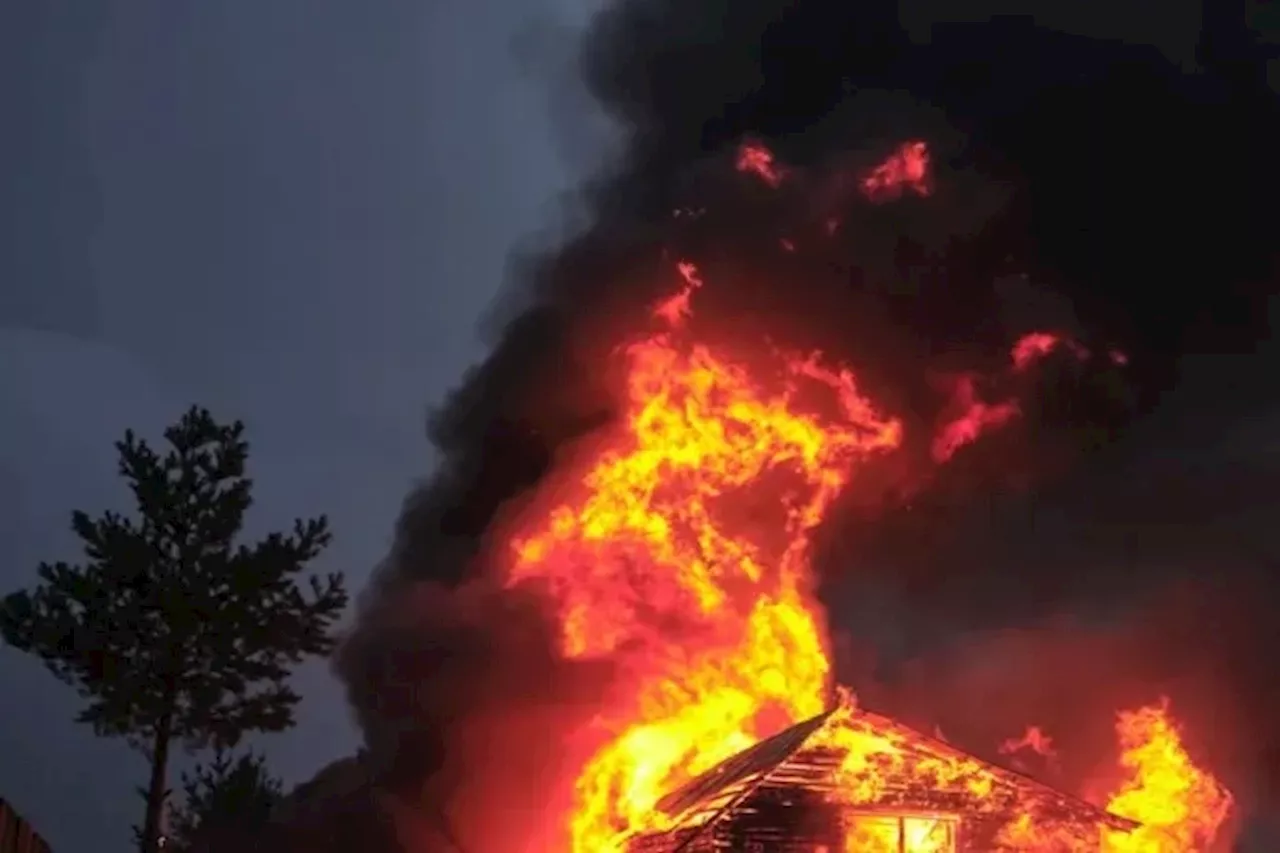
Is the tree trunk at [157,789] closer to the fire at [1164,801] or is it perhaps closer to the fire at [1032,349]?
the fire at [1164,801]

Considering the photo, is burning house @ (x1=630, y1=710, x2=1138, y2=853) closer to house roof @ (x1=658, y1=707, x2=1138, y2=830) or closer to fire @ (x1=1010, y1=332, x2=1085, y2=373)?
house roof @ (x1=658, y1=707, x2=1138, y2=830)

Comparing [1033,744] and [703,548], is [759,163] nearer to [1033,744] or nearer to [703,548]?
[703,548]

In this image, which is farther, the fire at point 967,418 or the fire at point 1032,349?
the fire at point 967,418

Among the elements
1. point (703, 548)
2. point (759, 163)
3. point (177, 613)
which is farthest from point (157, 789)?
point (759, 163)

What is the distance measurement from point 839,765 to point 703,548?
1279 cm

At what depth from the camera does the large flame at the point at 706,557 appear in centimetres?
3356

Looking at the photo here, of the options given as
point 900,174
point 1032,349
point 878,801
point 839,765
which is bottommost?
point 878,801

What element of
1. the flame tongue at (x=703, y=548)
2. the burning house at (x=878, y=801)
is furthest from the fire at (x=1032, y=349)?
the burning house at (x=878, y=801)

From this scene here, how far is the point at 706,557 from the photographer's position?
3738 centimetres

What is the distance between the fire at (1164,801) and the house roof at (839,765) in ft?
12.7

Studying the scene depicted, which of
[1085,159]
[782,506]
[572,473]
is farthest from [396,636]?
[1085,159]

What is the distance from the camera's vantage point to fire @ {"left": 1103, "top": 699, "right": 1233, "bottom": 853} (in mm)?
29953

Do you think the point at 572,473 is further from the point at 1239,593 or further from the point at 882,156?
the point at 1239,593

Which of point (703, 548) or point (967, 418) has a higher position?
point (967, 418)
